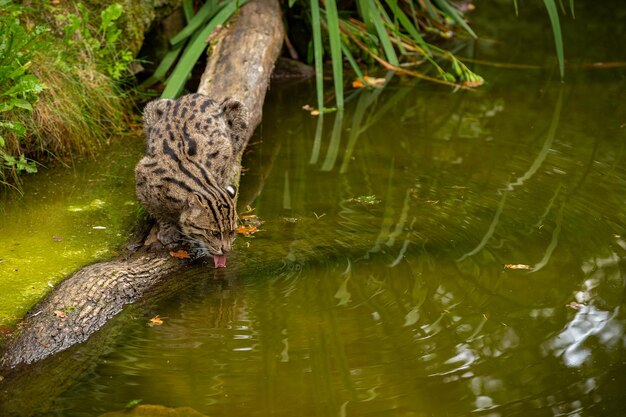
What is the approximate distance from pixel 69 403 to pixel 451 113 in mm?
5267

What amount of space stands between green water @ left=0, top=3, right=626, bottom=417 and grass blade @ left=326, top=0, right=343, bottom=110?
347 mm

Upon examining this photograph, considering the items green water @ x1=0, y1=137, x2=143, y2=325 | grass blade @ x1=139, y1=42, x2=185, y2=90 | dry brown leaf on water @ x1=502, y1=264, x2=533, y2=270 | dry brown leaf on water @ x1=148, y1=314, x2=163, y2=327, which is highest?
grass blade @ x1=139, y1=42, x2=185, y2=90

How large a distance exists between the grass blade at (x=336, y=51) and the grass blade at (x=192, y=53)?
88cm

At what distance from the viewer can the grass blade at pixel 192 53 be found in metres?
7.82

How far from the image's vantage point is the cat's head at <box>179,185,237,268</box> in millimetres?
5484

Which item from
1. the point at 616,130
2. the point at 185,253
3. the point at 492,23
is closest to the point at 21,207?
the point at 185,253

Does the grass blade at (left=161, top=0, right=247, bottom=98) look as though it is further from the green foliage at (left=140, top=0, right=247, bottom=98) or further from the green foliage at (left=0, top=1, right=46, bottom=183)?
the green foliage at (left=0, top=1, right=46, bottom=183)

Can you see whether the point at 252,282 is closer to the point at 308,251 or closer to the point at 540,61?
the point at 308,251

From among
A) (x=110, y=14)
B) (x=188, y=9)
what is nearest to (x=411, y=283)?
(x=110, y=14)

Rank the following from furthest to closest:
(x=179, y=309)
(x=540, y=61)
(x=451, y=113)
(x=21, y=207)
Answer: (x=540, y=61)
(x=451, y=113)
(x=21, y=207)
(x=179, y=309)

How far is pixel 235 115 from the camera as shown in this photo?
693cm

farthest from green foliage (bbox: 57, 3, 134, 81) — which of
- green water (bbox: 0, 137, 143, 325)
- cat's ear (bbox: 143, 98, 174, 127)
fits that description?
cat's ear (bbox: 143, 98, 174, 127)

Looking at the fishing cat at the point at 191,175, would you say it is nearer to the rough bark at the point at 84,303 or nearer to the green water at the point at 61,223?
the rough bark at the point at 84,303

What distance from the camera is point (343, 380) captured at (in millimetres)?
4656
